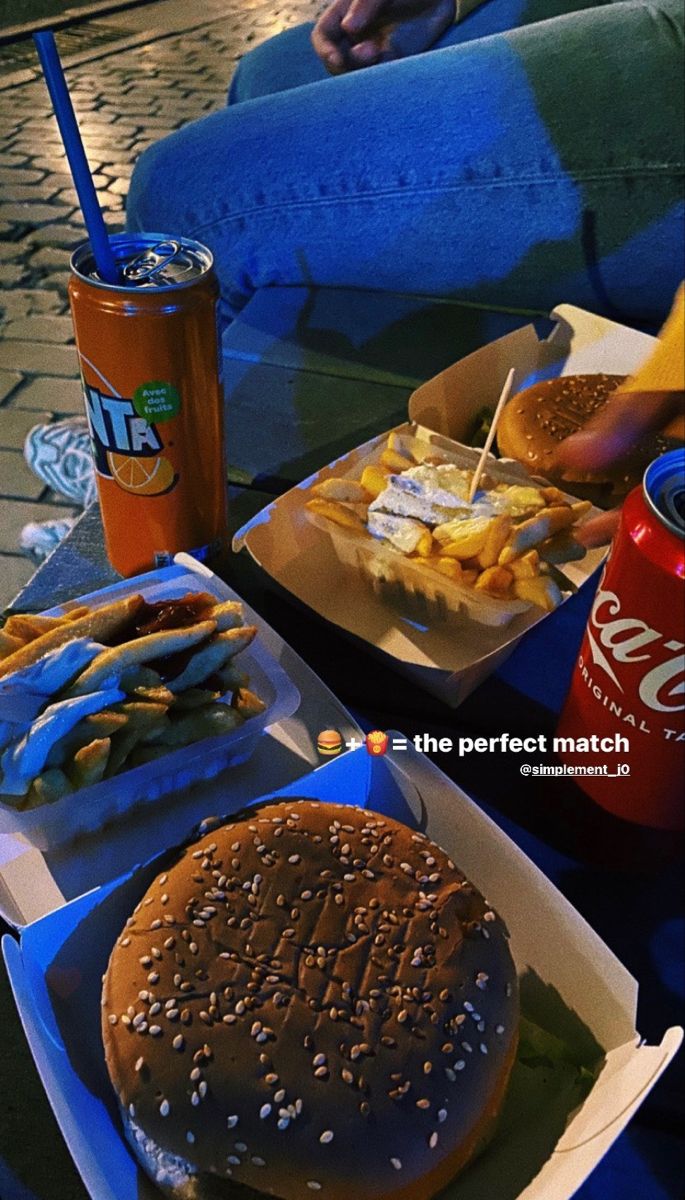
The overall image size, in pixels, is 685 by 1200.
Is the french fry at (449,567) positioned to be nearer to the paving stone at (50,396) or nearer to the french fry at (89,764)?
the french fry at (89,764)

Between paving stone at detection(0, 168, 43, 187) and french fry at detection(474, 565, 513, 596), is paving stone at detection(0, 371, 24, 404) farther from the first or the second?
french fry at detection(474, 565, 513, 596)

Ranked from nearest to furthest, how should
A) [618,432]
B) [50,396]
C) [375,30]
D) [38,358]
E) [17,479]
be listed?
[618,432] → [375,30] → [17,479] → [50,396] → [38,358]

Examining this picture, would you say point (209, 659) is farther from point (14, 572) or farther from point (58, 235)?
point (58, 235)

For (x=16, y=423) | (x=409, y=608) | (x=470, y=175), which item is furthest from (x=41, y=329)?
(x=409, y=608)

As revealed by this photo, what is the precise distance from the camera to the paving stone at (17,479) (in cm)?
249

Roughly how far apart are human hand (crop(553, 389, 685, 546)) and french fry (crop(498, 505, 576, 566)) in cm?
18

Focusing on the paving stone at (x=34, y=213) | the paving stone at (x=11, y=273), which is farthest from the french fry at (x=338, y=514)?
the paving stone at (x=34, y=213)

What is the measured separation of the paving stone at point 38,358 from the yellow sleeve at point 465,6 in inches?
64.2

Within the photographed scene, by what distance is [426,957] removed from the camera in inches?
23.8

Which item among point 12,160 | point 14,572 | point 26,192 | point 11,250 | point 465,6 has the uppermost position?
point 465,6

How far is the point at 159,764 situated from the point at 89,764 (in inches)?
2.9

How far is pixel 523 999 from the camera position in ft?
2.22

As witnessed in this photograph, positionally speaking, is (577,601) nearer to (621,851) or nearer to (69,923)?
(621,851)

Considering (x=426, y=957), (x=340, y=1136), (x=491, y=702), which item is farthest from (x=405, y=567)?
(x=340, y=1136)
